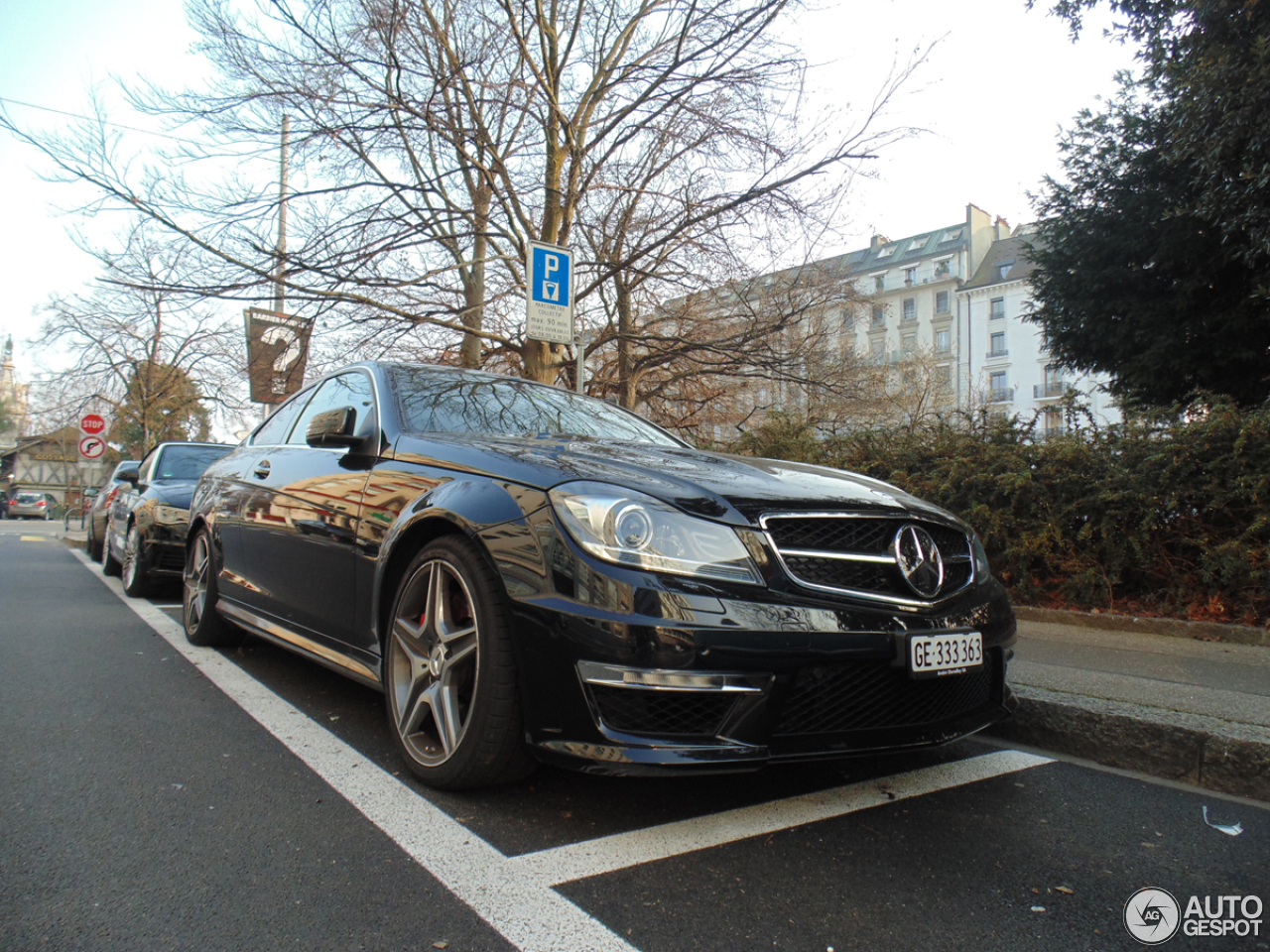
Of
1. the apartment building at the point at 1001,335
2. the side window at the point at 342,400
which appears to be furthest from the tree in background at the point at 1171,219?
the apartment building at the point at 1001,335

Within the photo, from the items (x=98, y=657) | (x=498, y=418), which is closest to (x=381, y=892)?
(x=498, y=418)

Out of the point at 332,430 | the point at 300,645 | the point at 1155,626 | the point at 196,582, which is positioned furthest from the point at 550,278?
the point at 1155,626

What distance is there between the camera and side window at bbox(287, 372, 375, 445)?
11.9 feet

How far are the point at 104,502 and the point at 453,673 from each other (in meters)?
10.4

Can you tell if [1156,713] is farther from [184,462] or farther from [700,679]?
[184,462]

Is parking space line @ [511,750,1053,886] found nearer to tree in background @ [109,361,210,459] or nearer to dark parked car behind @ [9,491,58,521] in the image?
tree in background @ [109,361,210,459]

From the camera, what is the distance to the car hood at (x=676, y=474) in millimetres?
2465

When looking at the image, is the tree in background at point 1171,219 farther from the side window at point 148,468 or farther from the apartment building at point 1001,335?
the apartment building at point 1001,335

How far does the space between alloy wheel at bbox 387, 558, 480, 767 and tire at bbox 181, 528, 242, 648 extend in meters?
2.42

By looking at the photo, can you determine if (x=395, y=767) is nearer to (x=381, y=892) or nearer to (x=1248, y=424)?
(x=381, y=892)

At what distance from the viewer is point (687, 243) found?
1171 centimetres

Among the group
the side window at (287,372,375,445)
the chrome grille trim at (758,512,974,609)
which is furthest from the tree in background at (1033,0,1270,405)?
the side window at (287,372,375,445)

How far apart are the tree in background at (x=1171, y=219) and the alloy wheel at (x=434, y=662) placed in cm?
1049

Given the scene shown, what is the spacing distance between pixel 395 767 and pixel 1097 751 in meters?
2.59
